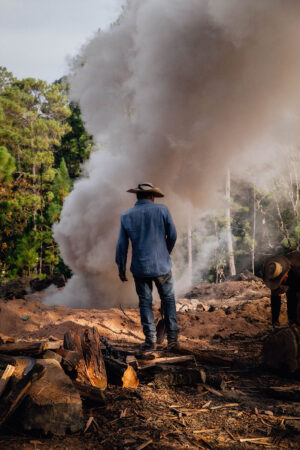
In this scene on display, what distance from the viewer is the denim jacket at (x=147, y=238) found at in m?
3.65

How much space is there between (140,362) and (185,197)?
19.0 ft

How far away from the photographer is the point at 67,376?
2.18 meters

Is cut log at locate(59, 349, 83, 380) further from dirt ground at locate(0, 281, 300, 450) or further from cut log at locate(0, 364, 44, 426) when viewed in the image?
cut log at locate(0, 364, 44, 426)

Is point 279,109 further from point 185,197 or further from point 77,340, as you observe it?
point 77,340

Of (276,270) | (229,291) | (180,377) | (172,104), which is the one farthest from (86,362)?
(229,291)

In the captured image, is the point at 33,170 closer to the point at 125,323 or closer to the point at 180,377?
the point at 125,323

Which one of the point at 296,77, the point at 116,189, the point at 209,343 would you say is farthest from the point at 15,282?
the point at 296,77

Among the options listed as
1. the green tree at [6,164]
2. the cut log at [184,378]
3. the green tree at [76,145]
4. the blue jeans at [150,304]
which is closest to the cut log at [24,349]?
the cut log at [184,378]

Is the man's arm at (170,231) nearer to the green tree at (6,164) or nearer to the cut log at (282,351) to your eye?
the cut log at (282,351)

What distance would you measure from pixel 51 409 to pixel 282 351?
2085 millimetres

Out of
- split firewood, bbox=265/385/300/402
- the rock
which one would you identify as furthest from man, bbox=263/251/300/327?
the rock

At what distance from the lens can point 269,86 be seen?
21.1 feet

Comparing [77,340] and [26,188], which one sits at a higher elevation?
[26,188]

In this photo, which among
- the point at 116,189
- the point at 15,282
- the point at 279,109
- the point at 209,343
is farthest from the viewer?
the point at 15,282
